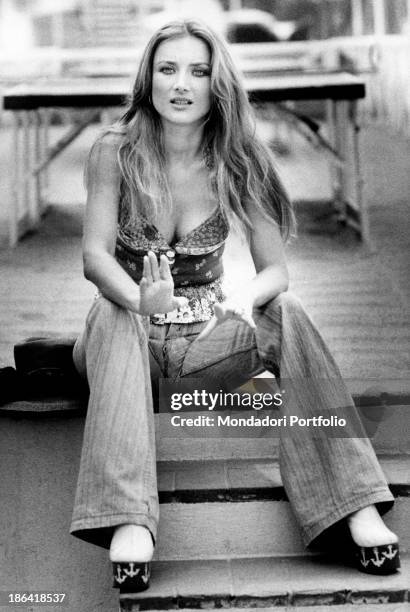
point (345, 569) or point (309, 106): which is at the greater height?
point (345, 569)

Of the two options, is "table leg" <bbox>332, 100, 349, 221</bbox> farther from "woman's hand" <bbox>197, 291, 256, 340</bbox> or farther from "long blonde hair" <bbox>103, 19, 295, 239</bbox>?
"woman's hand" <bbox>197, 291, 256, 340</bbox>

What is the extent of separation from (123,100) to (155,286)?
7.02 feet

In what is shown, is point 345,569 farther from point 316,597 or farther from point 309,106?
point 309,106

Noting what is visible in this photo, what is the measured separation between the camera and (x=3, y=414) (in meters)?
2.26

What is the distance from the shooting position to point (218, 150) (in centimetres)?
221

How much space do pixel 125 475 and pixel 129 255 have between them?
551 mm

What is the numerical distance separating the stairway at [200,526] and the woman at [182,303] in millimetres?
79

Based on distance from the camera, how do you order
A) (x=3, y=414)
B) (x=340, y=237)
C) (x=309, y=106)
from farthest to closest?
(x=309, y=106)
(x=340, y=237)
(x=3, y=414)

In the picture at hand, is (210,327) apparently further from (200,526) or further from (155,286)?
(200,526)

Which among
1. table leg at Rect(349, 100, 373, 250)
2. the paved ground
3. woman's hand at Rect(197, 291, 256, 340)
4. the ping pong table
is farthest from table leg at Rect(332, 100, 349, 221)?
woman's hand at Rect(197, 291, 256, 340)

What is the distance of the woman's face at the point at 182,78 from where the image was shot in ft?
6.87

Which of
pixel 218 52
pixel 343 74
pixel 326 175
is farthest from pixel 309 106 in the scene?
pixel 218 52

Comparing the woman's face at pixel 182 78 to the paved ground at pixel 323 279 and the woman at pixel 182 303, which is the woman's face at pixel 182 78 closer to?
the woman at pixel 182 303

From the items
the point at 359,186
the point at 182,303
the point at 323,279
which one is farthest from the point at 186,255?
the point at 359,186
